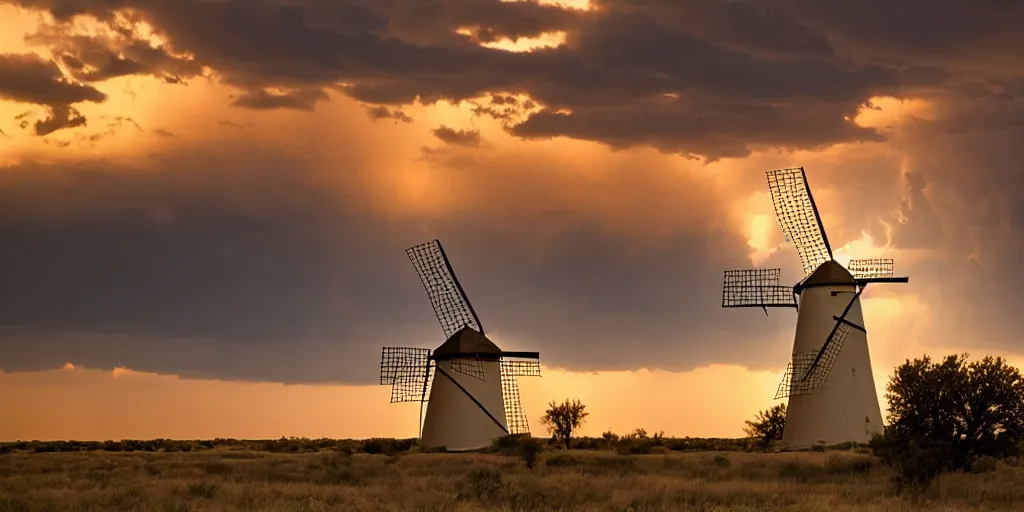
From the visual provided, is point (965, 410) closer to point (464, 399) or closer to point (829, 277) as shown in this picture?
point (829, 277)

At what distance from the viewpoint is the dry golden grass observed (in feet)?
114

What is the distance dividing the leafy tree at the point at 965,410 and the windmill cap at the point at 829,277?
50.9 feet

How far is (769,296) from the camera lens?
235ft

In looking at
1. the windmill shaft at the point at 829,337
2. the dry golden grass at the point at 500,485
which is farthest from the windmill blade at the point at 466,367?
the windmill shaft at the point at 829,337

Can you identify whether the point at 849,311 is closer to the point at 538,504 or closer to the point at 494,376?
the point at 494,376

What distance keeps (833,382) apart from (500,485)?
105 feet

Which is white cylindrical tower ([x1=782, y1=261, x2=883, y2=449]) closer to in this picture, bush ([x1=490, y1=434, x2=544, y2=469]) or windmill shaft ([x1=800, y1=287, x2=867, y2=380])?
windmill shaft ([x1=800, y1=287, x2=867, y2=380])

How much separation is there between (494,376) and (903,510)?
40.2 metres

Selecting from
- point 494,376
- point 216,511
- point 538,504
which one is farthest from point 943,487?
point 494,376

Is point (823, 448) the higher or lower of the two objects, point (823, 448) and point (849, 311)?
the lower

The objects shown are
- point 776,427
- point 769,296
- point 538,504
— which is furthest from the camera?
point 776,427

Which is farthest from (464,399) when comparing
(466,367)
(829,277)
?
(829,277)

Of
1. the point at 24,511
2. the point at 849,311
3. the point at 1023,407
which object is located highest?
the point at 849,311

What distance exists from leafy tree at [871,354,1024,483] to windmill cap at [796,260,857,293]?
15525 millimetres
